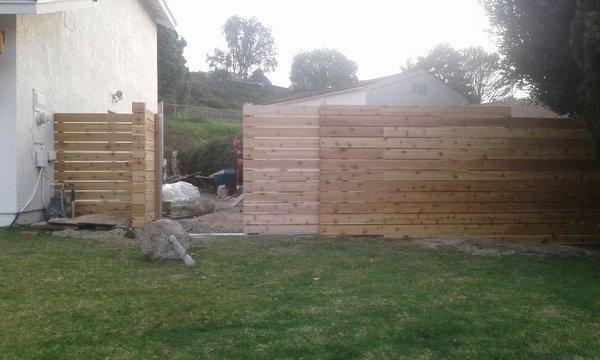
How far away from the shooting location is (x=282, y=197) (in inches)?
365

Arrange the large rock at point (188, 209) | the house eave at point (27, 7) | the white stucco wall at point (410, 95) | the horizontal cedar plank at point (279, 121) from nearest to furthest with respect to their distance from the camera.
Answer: the house eave at point (27, 7), the horizontal cedar plank at point (279, 121), the large rock at point (188, 209), the white stucco wall at point (410, 95)

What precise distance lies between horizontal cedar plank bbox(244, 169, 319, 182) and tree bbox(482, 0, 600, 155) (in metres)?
3.64

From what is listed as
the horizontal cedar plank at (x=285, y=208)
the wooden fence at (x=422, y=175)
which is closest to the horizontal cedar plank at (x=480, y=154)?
the wooden fence at (x=422, y=175)

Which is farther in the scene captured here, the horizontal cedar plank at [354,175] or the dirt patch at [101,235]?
the horizontal cedar plank at [354,175]

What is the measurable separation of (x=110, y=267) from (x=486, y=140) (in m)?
6.24

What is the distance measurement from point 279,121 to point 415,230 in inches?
114

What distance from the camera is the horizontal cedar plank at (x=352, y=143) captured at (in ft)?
30.5

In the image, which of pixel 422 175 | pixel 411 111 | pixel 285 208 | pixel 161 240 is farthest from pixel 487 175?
pixel 161 240

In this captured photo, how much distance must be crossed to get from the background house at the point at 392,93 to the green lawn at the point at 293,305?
82.8ft

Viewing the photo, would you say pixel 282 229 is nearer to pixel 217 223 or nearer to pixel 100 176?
pixel 217 223

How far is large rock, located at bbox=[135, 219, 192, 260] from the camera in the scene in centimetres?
715

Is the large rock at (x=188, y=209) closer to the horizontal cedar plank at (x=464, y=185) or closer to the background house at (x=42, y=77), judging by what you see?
the background house at (x=42, y=77)

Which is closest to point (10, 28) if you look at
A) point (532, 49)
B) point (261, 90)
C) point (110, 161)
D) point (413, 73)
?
point (110, 161)

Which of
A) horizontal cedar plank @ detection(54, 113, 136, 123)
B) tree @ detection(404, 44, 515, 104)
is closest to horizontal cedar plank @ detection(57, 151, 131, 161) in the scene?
horizontal cedar plank @ detection(54, 113, 136, 123)
